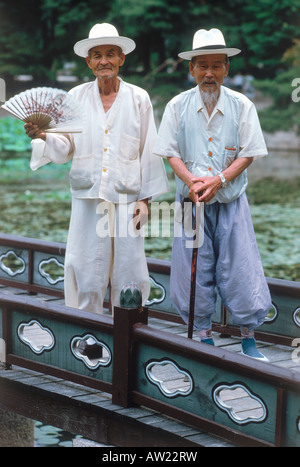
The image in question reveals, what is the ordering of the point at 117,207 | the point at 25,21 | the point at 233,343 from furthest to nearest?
the point at 25,21 → the point at 233,343 → the point at 117,207

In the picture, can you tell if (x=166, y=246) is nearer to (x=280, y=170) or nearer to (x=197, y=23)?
(x=280, y=170)

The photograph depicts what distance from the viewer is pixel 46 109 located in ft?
11.0

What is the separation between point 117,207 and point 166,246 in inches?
217

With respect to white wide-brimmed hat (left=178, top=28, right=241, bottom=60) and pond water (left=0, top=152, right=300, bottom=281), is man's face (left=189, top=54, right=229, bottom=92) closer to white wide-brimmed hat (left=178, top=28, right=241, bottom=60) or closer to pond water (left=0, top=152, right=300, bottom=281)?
white wide-brimmed hat (left=178, top=28, right=241, bottom=60)

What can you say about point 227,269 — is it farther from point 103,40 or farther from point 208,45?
point 103,40

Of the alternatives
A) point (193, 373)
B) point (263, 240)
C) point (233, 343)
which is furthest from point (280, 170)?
point (193, 373)

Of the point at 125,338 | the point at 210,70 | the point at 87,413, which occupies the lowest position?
the point at 87,413

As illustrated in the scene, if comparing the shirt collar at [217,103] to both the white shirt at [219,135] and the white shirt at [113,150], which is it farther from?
the white shirt at [113,150]

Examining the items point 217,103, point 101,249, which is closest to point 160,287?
point 101,249

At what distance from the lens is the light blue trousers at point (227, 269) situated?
332 centimetres

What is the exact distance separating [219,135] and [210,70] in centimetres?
26

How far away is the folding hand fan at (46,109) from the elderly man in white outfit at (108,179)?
7 cm
